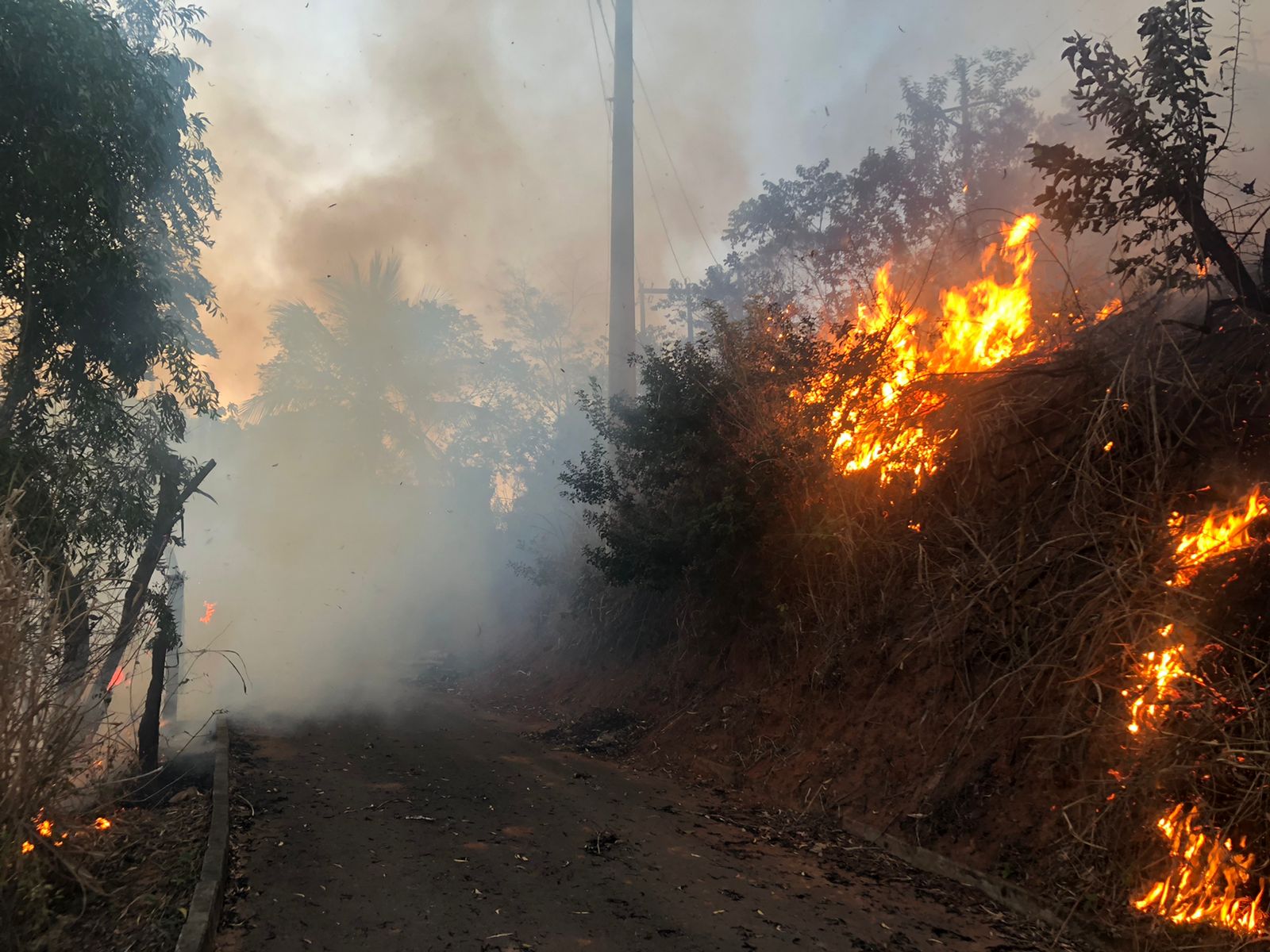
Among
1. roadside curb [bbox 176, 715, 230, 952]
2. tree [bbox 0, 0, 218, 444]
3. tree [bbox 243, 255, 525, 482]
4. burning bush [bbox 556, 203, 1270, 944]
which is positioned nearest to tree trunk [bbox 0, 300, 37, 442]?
tree [bbox 0, 0, 218, 444]

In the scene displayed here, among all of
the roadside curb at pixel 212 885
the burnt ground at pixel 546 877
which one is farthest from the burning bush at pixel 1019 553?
the roadside curb at pixel 212 885

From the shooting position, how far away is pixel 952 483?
8.46 meters

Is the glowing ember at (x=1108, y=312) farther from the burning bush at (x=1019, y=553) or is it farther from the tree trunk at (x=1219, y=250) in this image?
the tree trunk at (x=1219, y=250)

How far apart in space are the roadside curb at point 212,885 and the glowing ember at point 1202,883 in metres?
5.63

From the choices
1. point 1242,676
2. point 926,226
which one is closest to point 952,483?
point 1242,676

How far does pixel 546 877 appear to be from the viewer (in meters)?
6.02

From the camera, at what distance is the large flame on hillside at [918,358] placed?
29.8 feet

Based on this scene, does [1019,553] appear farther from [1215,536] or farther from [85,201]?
[85,201]

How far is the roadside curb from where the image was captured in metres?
4.77

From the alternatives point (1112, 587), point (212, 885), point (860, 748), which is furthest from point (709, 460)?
point (212, 885)

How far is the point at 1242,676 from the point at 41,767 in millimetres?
7428

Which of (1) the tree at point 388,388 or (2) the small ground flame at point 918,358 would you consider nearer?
(2) the small ground flame at point 918,358

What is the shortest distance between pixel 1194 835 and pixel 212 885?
6254 millimetres

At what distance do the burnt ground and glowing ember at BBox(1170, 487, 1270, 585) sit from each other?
2.73 m
